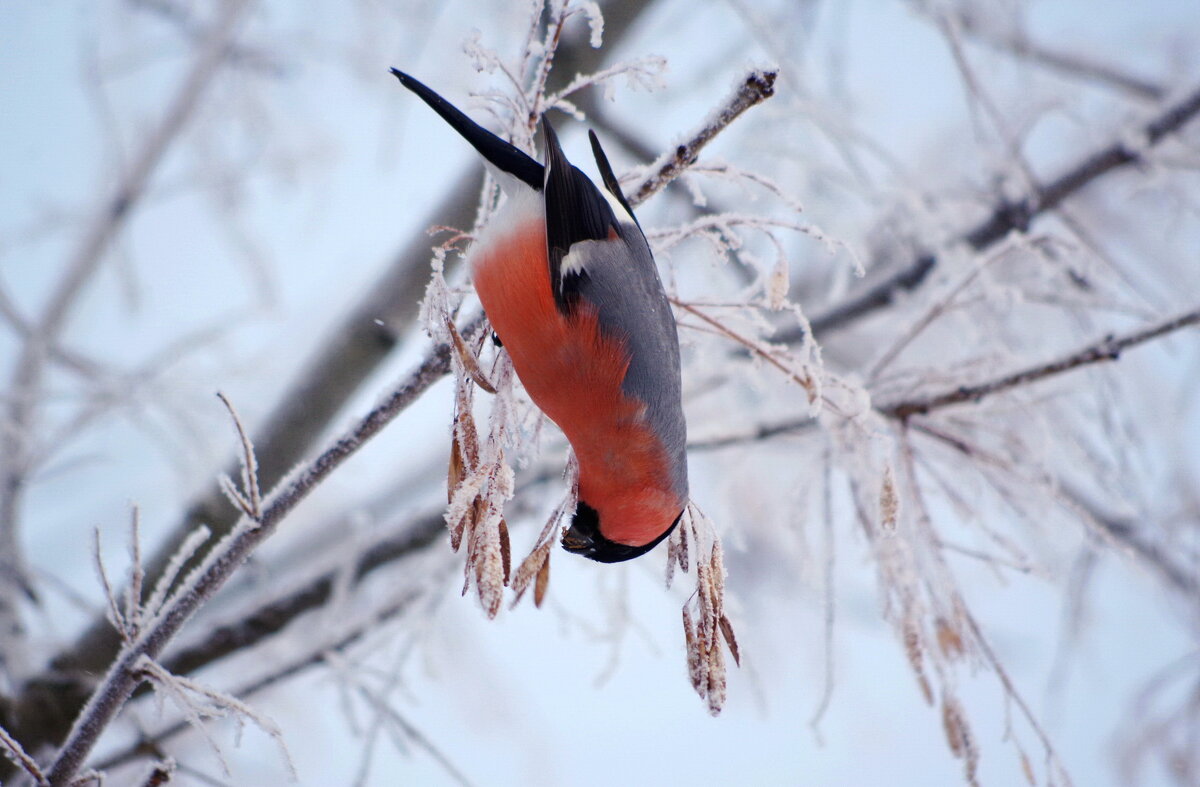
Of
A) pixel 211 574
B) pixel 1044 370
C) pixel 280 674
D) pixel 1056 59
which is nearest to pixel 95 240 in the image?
pixel 280 674

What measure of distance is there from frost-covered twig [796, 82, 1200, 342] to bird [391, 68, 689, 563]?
115 cm

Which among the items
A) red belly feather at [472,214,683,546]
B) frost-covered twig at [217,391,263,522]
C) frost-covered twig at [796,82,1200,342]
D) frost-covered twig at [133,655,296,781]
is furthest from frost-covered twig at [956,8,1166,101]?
frost-covered twig at [133,655,296,781]

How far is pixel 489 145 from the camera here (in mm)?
888

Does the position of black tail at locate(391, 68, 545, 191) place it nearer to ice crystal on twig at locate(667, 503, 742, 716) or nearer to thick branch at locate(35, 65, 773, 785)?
thick branch at locate(35, 65, 773, 785)

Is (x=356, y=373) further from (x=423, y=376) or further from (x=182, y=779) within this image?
(x=423, y=376)

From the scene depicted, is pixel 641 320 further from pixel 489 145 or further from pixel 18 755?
pixel 18 755

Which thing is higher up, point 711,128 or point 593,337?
point 711,128

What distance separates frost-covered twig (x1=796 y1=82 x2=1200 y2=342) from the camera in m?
1.71

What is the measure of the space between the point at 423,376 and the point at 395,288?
39.9 inches

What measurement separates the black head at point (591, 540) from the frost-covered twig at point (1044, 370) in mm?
575

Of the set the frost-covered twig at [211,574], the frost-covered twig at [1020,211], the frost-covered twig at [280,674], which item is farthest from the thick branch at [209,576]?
the frost-covered twig at [1020,211]

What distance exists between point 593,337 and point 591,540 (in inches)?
8.8

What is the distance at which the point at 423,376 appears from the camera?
2.64 ft

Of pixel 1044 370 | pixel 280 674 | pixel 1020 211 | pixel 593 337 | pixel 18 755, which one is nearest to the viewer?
pixel 18 755
